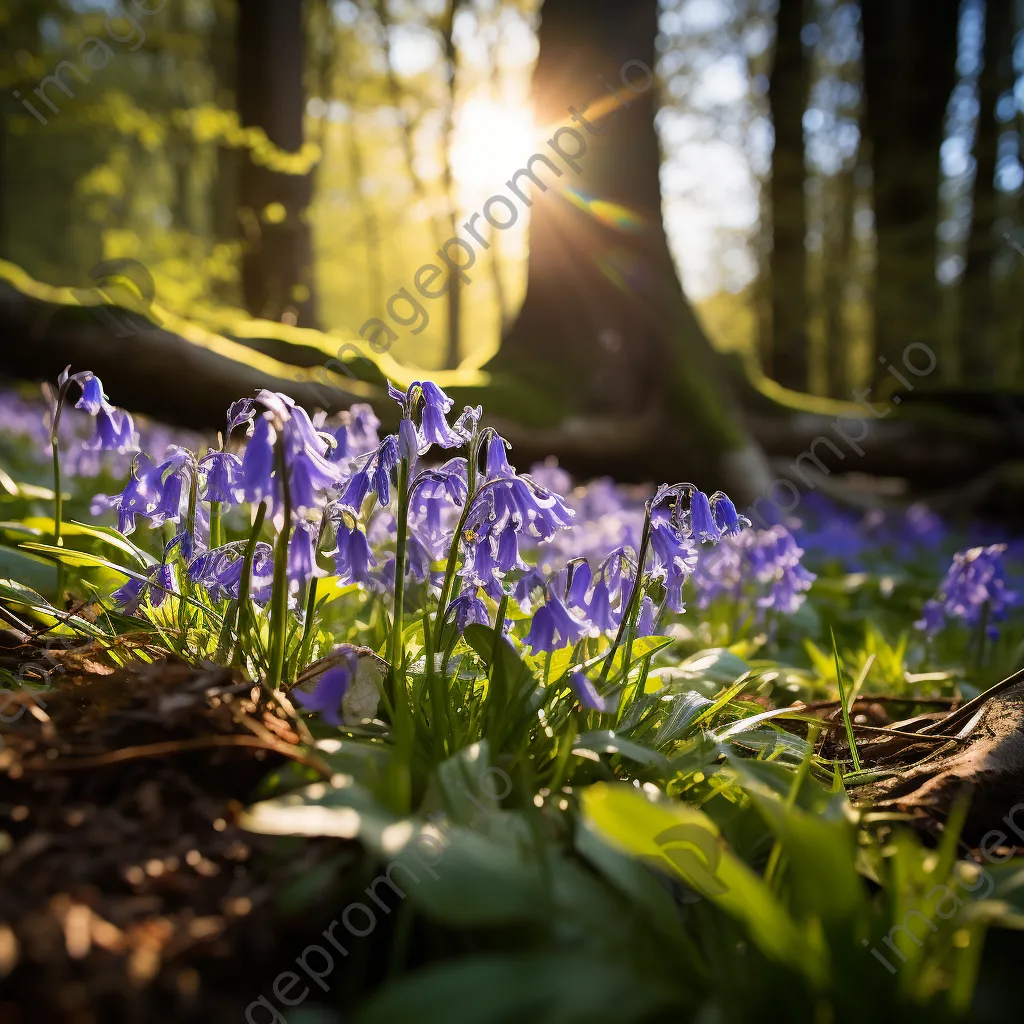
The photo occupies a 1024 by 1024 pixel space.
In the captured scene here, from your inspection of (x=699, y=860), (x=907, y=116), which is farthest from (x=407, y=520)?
(x=907, y=116)

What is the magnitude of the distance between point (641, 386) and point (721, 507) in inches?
221

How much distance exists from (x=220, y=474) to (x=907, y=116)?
1264 centimetres

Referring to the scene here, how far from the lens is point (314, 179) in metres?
10.6

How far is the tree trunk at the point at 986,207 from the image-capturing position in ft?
38.8

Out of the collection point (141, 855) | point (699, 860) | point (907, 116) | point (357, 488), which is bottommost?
point (141, 855)

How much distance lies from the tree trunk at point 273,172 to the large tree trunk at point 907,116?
7.87 m

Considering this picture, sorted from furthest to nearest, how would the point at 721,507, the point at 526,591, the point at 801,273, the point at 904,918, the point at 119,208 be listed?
1. the point at 119,208
2. the point at 801,273
3. the point at 721,507
4. the point at 526,591
5. the point at 904,918

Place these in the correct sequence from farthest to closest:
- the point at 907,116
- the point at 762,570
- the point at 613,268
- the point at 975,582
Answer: the point at 907,116, the point at 613,268, the point at 762,570, the point at 975,582

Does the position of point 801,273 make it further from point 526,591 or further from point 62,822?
point 62,822

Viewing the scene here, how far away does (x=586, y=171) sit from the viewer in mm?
7332

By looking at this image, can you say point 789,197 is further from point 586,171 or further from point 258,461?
point 258,461

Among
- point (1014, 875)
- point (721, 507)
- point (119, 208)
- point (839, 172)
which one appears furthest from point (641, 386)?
point (119, 208)

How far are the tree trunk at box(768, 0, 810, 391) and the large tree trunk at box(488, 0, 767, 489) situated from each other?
18.0ft

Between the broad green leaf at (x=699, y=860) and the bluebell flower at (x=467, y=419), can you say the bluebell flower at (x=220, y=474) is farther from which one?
the broad green leaf at (x=699, y=860)
